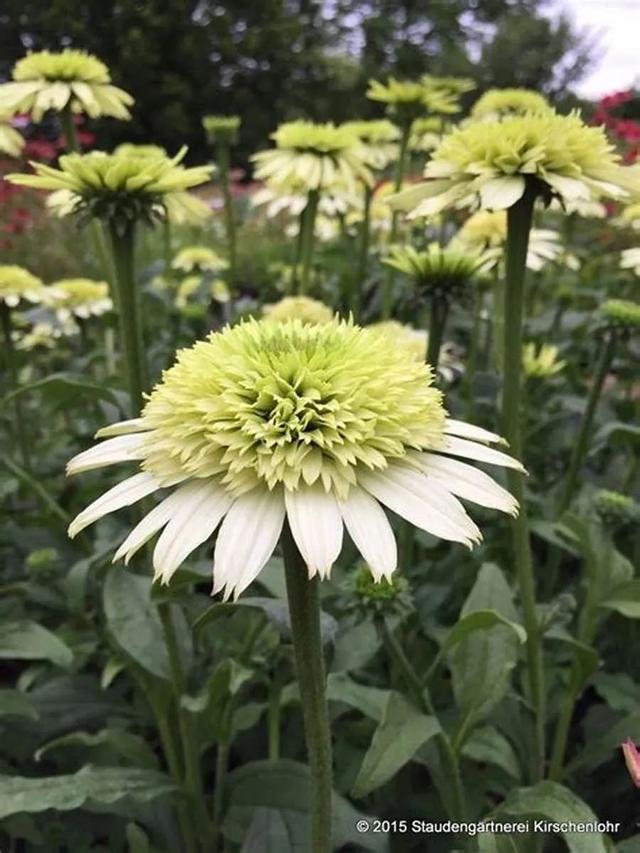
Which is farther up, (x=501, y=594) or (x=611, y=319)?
(x=611, y=319)

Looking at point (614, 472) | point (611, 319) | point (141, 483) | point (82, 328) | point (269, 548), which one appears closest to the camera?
point (269, 548)

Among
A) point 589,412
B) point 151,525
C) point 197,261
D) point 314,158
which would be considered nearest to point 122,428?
point 151,525

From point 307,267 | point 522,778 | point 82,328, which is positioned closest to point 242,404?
point 522,778

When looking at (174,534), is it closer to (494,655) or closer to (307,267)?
(494,655)

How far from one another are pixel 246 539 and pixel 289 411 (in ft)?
0.36

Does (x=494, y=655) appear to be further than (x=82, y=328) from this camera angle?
No

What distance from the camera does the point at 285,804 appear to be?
109 centimetres

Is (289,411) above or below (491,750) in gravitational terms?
above

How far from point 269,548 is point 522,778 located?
2.37 feet

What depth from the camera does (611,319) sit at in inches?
58.3

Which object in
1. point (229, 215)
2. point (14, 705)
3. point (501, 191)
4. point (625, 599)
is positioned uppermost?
point (229, 215)

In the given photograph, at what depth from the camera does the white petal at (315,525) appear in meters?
0.61

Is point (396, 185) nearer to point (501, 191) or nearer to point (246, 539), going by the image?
point (501, 191)

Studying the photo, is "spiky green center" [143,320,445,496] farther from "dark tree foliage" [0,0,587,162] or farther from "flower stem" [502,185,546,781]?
"dark tree foliage" [0,0,587,162]
